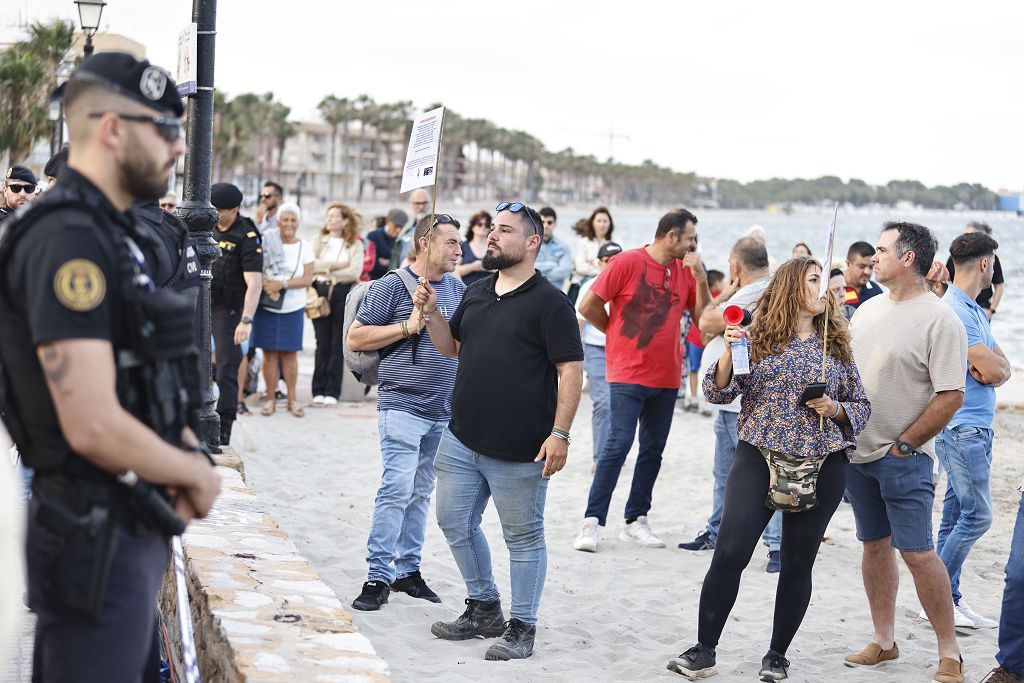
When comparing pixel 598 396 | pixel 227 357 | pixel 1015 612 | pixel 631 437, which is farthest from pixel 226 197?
pixel 1015 612

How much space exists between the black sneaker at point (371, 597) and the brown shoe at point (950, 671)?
9.29 feet

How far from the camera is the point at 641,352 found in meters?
7.60

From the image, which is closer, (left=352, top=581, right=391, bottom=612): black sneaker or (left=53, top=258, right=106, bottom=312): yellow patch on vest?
(left=53, top=258, right=106, bottom=312): yellow patch on vest

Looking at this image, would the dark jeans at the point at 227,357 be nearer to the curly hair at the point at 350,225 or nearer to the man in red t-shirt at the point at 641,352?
the curly hair at the point at 350,225

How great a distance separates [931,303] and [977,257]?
3.07 ft

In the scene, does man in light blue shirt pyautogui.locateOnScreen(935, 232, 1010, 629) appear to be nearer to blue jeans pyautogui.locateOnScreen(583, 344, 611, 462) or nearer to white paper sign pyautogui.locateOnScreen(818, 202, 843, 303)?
white paper sign pyautogui.locateOnScreen(818, 202, 843, 303)

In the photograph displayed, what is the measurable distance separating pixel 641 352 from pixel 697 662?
2.74 m

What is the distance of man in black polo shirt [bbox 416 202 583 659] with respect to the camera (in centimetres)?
519

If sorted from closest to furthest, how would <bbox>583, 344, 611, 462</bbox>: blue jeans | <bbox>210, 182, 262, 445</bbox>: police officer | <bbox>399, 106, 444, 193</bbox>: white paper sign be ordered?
<bbox>399, 106, 444, 193</bbox>: white paper sign, <bbox>583, 344, 611, 462</bbox>: blue jeans, <bbox>210, 182, 262, 445</bbox>: police officer

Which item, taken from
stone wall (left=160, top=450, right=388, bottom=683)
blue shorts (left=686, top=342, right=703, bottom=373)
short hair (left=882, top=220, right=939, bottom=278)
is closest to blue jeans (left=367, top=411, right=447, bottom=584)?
stone wall (left=160, top=450, right=388, bottom=683)

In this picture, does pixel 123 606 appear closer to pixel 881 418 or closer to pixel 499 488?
pixel 499 488

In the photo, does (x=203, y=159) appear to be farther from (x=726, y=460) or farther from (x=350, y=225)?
(x=350, y=225)

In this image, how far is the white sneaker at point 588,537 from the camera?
757 centimetres

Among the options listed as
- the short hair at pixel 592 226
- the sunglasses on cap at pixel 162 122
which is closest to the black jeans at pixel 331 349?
the short hair at pixel 592 226
